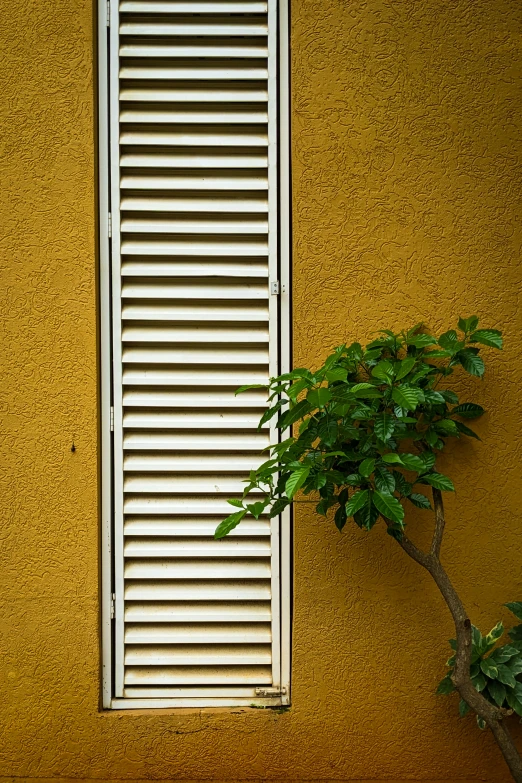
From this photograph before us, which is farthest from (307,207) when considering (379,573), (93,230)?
(379,573)

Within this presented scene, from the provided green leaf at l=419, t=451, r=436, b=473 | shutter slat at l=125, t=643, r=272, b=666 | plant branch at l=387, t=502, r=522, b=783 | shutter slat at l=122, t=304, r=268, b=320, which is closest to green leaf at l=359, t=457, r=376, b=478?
green leaf at l=419, t=451, r=436, b=473

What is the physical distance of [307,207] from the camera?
2.45m

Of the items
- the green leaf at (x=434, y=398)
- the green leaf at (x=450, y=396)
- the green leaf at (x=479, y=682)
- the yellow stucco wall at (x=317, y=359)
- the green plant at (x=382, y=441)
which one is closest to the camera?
the green plant at (x=382, y=441)

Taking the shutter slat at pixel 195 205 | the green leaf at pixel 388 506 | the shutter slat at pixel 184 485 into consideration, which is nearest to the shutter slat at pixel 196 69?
the shutter slat at pixel 195 205

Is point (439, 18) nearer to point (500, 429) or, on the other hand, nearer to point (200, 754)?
point (500, 429)

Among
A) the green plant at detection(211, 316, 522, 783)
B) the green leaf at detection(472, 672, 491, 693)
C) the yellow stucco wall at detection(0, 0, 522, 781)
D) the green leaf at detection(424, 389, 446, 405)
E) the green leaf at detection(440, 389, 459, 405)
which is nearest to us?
the green plant at detection(211, 316, 522, 783)

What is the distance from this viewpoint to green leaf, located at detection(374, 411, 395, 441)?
195 centimetres

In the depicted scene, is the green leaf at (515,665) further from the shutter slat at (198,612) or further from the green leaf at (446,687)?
the shutter slat at (198,612)

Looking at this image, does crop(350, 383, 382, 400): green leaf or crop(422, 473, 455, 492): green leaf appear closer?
crop(350, 383, 382, 400): green leaf

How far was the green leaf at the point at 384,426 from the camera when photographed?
1.95 meters

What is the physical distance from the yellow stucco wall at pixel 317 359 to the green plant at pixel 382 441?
242 millimetres

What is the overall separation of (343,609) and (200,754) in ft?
2.86

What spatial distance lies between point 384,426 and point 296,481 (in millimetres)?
387

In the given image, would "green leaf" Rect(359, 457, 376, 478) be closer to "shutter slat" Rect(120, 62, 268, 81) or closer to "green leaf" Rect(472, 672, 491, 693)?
"green leaf" Rect(472, 672, 491, 693)
